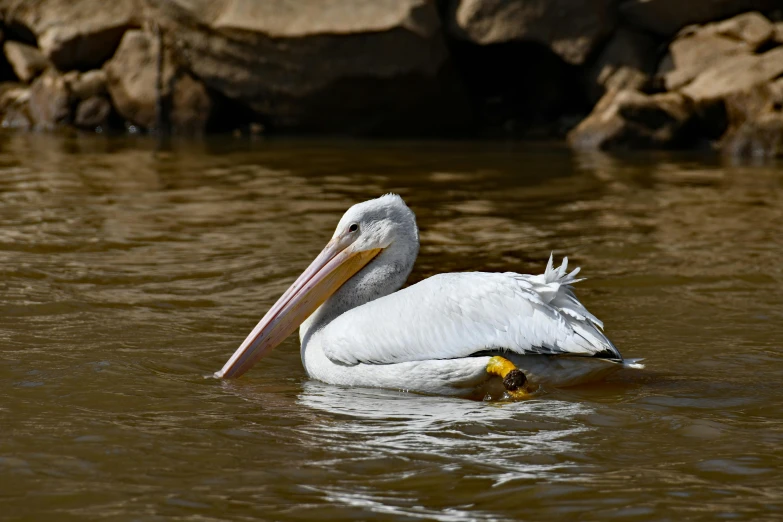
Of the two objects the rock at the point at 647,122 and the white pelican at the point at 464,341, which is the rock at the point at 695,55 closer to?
the rock at the point at 647,122

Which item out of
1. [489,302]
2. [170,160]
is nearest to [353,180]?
[170,160]

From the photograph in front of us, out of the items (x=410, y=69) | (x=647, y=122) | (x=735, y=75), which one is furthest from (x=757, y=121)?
(x=410, y=69)

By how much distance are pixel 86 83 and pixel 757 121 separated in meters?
7.42

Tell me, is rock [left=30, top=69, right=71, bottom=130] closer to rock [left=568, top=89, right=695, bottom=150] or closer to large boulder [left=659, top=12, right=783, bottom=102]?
rock [left=568, top=89, right=695, bottom=150]

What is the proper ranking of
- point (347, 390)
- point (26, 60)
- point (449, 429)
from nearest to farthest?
1. point (449, 429)
2. point (347, 390)
3. point (26, 60)

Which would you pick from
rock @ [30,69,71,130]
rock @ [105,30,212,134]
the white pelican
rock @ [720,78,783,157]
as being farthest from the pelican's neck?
rock @ [30,69,71,130]

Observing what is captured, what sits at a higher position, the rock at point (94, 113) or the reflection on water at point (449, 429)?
the rock at point (94, 113)

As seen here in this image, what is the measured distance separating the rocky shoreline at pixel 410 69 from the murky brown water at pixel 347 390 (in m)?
2.78

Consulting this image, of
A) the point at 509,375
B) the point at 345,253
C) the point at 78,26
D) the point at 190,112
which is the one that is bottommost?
the point at 509,375

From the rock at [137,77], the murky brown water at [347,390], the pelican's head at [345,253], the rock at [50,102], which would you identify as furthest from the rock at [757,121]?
the pelican's head at [345,253]

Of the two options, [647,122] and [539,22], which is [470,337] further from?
[539,22]

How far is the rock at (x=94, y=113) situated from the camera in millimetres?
13133

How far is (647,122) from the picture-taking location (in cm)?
1142

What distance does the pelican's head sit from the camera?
4160 mm
